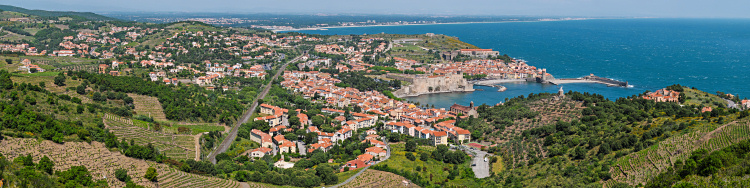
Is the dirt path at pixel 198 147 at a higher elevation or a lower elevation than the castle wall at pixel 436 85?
higher

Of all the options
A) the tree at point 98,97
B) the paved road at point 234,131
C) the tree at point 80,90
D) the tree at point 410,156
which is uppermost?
the tree at point 80,90

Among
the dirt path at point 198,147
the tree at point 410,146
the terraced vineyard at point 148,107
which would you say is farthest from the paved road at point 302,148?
the terraced vineyard at point 148,107

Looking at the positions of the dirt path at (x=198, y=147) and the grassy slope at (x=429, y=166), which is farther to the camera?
the dirt path at (x=198, y=147)

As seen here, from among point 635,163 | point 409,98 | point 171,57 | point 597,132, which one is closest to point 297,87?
point 409,98

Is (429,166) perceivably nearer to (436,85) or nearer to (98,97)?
(98,97)

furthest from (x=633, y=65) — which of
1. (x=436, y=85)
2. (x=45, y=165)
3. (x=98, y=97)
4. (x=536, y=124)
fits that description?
(x=45, y=165)

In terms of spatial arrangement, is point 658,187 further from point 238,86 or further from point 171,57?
point 171,57

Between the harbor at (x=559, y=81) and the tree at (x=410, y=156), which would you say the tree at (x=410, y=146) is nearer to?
the tree at (x=410, y=156)
